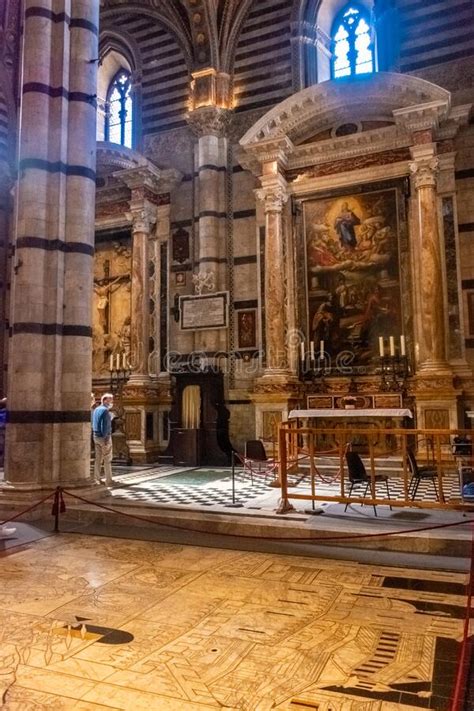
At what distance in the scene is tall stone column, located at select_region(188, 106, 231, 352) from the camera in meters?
14.7

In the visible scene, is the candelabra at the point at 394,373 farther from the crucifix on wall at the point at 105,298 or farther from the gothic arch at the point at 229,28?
the gothic arch at the point at 229,28

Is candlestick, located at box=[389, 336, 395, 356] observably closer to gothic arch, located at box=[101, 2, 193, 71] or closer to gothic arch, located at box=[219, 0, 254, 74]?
gothic arch, located at box=[219, 0, 254, 74]

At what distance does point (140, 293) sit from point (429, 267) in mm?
7677

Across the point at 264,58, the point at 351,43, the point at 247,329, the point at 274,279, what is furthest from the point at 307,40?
the point at 247,329

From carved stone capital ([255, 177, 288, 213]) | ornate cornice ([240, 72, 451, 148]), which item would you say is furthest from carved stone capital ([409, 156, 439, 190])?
carved stone capital ([255, 177, 288, 213])

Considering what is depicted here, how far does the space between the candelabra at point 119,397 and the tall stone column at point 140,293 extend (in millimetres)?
606

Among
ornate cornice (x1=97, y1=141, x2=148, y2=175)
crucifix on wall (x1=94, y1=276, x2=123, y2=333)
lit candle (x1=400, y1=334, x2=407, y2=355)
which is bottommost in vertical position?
lit candle (x1=400, y1=334, x2=407, y2=355)

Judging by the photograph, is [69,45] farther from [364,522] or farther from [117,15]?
[117,15]

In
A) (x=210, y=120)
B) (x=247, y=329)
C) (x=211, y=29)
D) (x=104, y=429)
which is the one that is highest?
(x=211, y=29)

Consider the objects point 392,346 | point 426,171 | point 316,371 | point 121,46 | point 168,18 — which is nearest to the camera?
point 392,346

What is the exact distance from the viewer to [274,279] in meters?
13.6

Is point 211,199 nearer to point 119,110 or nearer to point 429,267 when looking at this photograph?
point 119,110

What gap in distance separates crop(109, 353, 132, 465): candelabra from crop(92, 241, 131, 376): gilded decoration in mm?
307

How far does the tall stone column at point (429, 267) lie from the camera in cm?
1185
